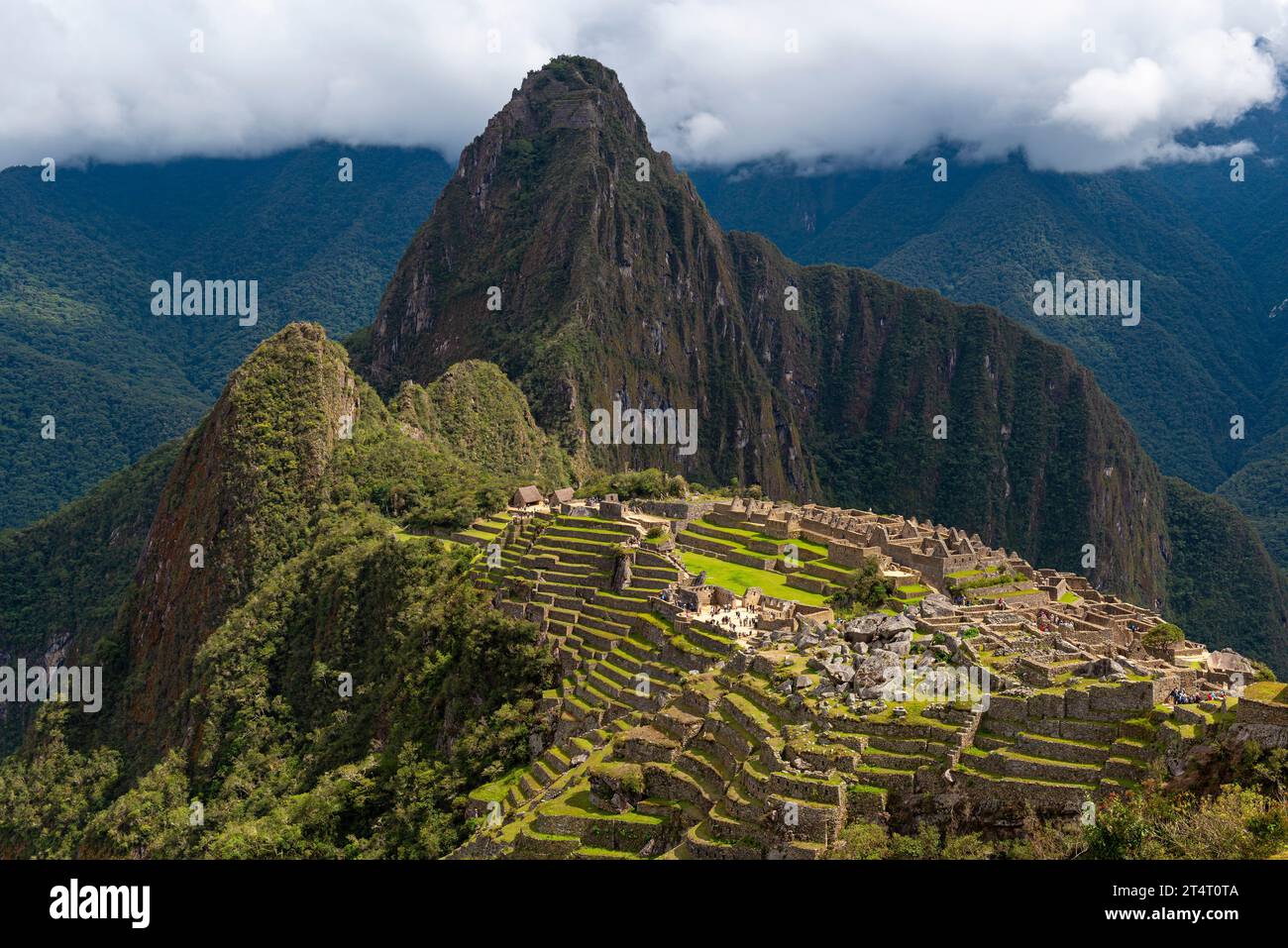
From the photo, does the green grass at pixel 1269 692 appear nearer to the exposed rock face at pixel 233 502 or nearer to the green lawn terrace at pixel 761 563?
the green lawn terrace at pixel 761 563

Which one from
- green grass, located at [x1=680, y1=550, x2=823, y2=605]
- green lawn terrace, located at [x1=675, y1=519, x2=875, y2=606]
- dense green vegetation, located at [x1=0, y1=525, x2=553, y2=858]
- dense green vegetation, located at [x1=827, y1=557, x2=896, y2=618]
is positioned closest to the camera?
dense green vegetation, located at [x1=0, y1=525, x2=553, y2=858]

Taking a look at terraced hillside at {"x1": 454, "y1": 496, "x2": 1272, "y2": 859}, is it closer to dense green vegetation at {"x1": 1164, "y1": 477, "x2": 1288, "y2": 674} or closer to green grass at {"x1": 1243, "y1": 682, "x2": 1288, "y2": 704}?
green grass at {"x1": 1243, "y1": 682, "x2": 1288, "y2": 704}

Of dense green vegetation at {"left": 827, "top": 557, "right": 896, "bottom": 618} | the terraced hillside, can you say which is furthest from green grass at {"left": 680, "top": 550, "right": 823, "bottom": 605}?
the terraced hillside

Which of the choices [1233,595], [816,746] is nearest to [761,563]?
[816,746]

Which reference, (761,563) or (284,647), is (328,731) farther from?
(761,563)
